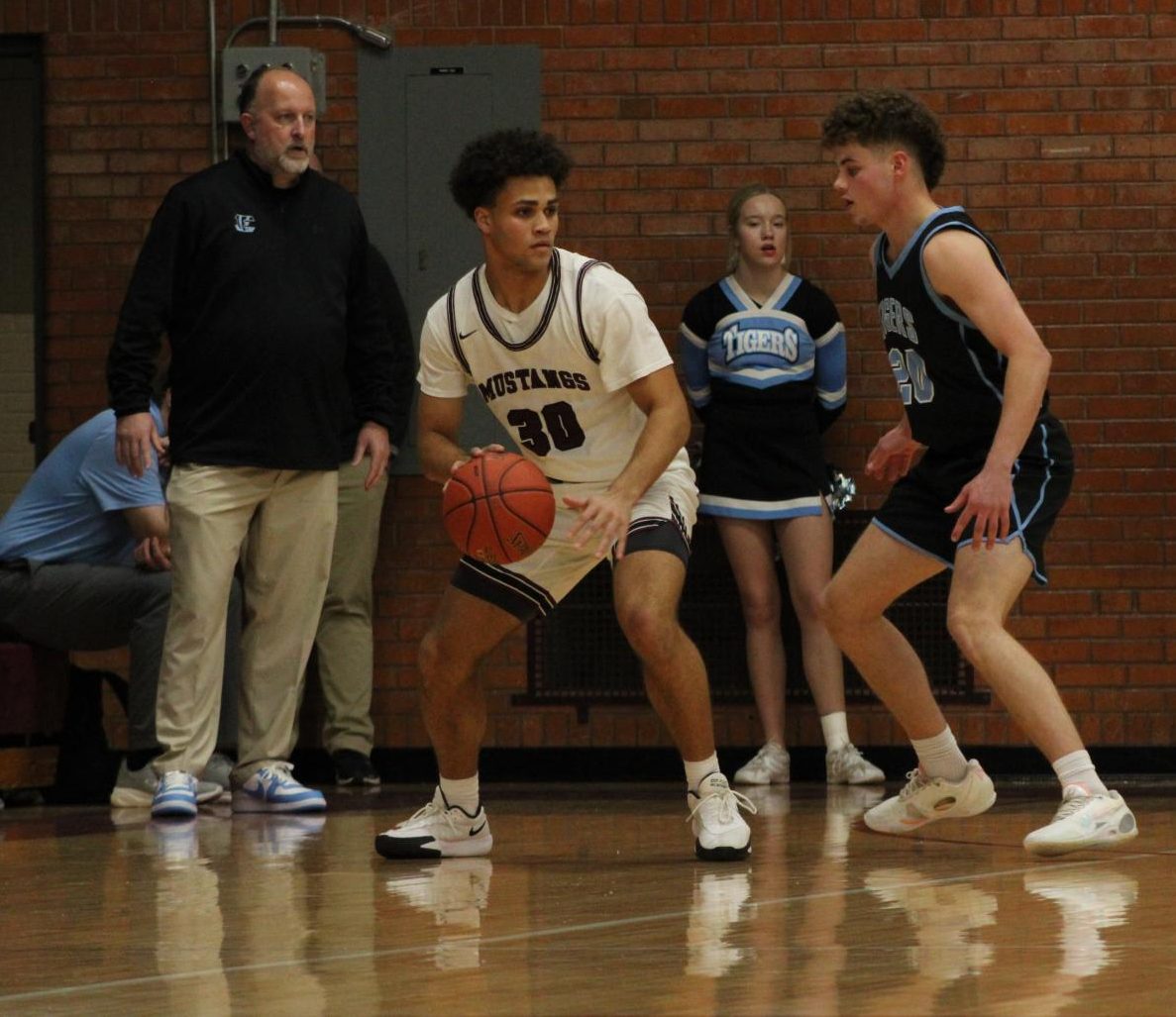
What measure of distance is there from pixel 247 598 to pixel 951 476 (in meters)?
2.79

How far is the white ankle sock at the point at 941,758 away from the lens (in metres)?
5.92

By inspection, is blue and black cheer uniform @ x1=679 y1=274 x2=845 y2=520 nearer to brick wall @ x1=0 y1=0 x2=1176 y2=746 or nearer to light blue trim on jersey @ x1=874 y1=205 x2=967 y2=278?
brick wall @ x1=0 y1=0 x2=1176 y2=746

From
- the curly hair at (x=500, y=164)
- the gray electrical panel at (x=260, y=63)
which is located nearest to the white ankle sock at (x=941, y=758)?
the curly hair at (x=500, y=164)

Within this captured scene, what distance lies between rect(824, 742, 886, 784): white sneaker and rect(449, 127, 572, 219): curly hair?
3375 mm

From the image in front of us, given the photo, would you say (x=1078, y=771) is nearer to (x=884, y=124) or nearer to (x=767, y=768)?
(x=884, y=124)

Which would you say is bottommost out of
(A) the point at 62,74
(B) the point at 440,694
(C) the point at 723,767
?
(C) the point at 723,767

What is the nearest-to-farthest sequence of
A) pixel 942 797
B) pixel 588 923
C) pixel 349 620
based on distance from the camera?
pixel 588 923
pixel 942 797
pixel 349 620

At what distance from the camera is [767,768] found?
8.31m

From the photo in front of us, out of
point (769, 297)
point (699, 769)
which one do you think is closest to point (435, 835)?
point (699, 769)

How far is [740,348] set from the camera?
8.35 meters

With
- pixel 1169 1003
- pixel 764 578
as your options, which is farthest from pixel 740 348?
pixel 1169 1003

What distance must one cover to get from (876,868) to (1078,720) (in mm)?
3715

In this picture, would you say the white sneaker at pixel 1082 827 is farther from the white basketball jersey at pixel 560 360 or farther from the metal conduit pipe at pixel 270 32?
the metal conduit pipe at pixel 270 32

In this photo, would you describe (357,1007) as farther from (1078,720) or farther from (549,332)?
(1078,720)
